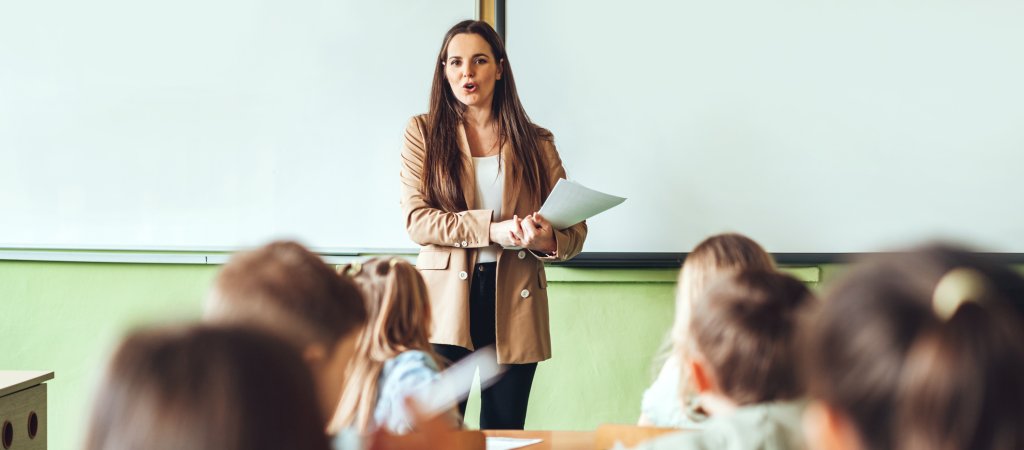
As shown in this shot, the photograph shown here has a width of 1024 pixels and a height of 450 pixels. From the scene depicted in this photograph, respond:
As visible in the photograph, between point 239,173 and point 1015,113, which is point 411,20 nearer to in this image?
point 239,173

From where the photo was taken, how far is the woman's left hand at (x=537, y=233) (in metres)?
2.37

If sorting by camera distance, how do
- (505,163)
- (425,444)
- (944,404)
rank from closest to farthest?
(944,404)
(425,444)
(505,163)

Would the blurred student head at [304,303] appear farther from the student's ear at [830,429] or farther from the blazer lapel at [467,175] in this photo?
the blazer lapel at [467,175]

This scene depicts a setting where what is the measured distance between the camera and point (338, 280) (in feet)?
5.03

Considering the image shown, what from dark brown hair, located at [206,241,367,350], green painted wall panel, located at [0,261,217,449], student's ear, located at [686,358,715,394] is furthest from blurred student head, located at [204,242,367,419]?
green painted wall panel, located at [0,261,217,449]

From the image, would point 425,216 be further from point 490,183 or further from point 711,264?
point 711,264

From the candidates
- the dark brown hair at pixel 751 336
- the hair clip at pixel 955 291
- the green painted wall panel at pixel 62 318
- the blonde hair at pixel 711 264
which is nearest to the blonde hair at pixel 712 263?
the blonde hair at pixel 711 264

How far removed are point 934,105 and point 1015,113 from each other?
25 cm

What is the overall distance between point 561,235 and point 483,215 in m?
0.22

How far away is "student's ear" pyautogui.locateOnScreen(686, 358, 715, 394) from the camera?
1400mm

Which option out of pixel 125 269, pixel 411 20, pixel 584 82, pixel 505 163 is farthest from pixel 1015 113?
Result: pixel 125 269

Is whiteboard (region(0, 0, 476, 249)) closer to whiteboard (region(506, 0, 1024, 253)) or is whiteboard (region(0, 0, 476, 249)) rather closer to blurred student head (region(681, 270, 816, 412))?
whiteboard (region(506, 0, 1024, 253))

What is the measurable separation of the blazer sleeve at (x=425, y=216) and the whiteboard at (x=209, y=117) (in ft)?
1.87

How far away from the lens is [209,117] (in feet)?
10.6
